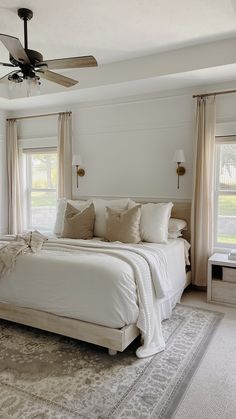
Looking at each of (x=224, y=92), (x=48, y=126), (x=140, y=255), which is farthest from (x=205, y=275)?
(x=48, y=126)

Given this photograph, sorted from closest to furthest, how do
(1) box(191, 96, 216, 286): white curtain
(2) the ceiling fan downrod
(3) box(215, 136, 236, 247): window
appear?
(2) the ceiling fan downrod
(1) box(191, 96, 216, 286): white curtain
(3) box(215, 136, 236, 247): window

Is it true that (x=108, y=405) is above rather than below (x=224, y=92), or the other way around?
below

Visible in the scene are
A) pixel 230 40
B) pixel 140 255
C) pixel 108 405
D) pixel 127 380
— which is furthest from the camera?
pixel 230 40

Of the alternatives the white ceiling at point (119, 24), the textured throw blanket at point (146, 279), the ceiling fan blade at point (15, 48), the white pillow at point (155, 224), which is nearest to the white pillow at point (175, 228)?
the white pillow at point (155, 224)

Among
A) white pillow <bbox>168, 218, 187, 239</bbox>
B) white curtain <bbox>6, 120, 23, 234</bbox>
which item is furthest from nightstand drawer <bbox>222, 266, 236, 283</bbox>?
white curtain <bbox>6, 120, 23, 234</bbox>

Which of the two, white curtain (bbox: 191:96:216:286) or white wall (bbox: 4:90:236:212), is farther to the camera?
white wall (bbox: 4:90:236:212)

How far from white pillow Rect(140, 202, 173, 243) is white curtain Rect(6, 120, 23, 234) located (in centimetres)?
263

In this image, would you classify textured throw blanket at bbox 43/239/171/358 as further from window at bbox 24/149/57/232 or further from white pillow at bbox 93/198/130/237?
window at bbox 24/149/57/232

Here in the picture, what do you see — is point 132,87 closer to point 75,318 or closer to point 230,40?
point 230,40

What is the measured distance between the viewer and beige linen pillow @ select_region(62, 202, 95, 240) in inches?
146

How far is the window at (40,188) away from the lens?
204 inches

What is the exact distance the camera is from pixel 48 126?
5.05 metres

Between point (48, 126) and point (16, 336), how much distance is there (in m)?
3.40

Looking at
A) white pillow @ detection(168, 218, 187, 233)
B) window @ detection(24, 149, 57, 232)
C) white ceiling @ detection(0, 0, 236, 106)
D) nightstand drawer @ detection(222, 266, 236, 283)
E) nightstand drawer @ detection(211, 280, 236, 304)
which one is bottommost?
nightstand drawer @ detection(211, 280, 236, 304)
